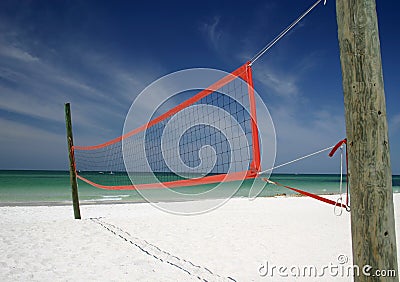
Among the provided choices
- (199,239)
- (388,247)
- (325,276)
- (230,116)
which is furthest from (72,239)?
(388,247)

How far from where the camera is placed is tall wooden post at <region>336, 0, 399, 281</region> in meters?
1.63

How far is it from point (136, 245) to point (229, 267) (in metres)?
1.60

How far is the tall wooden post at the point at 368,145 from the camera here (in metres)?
1.63

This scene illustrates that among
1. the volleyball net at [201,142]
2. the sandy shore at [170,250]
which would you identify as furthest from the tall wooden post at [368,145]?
the sandy shore at [170,250]

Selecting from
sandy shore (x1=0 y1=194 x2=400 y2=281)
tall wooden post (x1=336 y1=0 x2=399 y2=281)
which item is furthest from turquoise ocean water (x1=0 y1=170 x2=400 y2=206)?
tall wooden post (x1=336 y1=0 x2=399 y2=281)

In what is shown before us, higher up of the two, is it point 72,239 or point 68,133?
point 68,133

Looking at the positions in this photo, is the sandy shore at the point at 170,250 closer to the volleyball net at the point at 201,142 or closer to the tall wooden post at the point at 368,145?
the volleyball net at the point at 201,142

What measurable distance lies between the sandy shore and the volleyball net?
0.93m

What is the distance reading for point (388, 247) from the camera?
5.31 feet

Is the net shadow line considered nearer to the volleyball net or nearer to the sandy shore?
the sandy shore

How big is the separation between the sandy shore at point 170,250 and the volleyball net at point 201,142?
0.93 meters

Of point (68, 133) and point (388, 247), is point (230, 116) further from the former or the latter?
point (68, 133)

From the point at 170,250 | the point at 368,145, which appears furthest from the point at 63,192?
the point at 368,145

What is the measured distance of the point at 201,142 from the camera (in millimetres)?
4945
